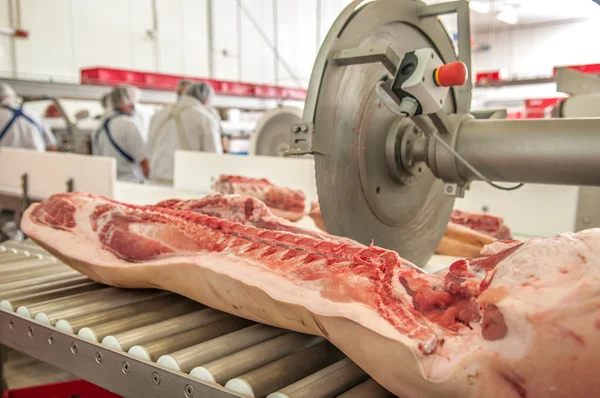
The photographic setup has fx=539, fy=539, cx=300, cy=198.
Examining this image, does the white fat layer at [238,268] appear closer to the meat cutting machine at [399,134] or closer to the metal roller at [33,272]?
the metal roller at [33,272]

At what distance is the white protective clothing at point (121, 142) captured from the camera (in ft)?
17.1

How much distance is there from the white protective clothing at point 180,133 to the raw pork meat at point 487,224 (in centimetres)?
292

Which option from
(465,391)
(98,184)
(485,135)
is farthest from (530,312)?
(98,184)

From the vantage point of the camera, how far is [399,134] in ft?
5.79

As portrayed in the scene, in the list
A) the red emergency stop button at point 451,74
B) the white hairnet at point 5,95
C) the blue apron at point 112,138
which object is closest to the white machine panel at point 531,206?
the red emergency stop button at point 451,74

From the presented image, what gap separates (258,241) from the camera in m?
1.39

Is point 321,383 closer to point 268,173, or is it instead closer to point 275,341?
point 275,341

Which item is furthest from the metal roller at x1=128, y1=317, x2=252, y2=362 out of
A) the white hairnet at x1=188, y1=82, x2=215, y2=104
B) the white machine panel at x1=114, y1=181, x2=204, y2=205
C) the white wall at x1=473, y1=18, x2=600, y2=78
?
the white wall at x1=473, y1=18, x2=600, y2=78

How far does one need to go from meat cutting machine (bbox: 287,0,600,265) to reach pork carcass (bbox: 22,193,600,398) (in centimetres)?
36

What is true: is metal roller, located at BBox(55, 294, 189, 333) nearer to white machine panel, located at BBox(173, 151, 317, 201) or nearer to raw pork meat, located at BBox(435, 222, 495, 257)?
raw pork meat, located at BBox(435, 222, 495, 257)

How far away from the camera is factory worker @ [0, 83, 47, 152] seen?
537 cm

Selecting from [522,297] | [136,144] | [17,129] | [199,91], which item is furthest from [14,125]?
[522,297]

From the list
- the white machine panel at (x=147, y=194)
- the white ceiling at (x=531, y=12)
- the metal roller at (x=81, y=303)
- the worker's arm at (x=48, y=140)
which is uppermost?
the white ceiling at (x=531, y=12)

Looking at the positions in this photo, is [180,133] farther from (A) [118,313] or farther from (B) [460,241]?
(A) [118,313]
